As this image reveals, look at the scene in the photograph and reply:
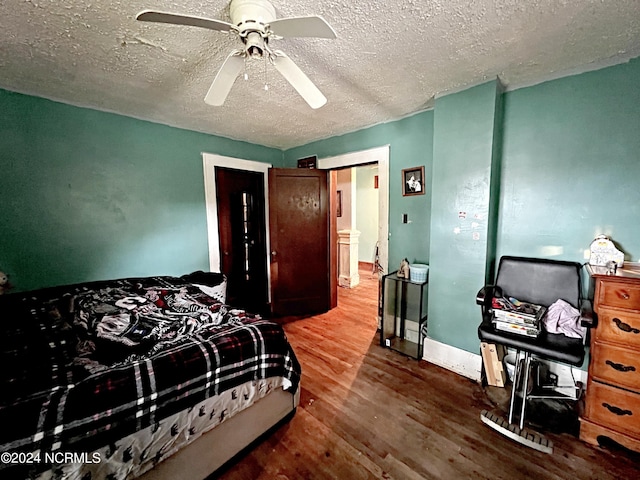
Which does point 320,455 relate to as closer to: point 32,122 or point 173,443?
point 173,443

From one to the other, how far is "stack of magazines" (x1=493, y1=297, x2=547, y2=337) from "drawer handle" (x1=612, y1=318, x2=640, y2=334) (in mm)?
331

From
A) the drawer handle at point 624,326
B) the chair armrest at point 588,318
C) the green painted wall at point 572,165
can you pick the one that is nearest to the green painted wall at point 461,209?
the green painted wall at point 572,165

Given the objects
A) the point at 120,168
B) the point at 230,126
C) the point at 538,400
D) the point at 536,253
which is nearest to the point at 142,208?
the point at 120,168

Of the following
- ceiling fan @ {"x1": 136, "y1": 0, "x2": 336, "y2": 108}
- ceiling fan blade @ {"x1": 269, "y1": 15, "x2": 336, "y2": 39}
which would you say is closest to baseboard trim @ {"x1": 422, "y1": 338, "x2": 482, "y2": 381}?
ceiling fan @ {"x1": 136, "y1": 0, "x2": 336, "y2": 108}

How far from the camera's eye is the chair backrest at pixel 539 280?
176cm

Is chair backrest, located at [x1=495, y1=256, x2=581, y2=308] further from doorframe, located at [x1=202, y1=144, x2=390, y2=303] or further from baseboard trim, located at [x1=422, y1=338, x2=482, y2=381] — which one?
doorframe, located at [x1=202, y1=144, x2=390, y2=303]

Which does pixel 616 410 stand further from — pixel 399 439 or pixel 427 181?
pixel 427 181

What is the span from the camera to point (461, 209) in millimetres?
2127

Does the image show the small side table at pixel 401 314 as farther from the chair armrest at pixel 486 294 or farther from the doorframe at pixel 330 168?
the chair armrest at pixel 486 294

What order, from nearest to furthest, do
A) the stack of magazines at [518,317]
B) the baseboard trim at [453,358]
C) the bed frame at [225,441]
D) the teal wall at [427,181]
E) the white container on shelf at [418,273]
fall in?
the bed frame at [225,441] → the stack of magazines at [518,317] → the teal wall at [427,181] → the baseboard trim at [453,358] → the white container on shelf at [418,273]

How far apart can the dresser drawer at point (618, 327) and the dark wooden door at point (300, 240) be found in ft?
8.44

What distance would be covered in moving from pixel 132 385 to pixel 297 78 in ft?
5.67

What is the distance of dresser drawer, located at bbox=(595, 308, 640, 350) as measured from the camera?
1370 mm

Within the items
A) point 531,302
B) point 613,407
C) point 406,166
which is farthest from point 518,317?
point 406,166
